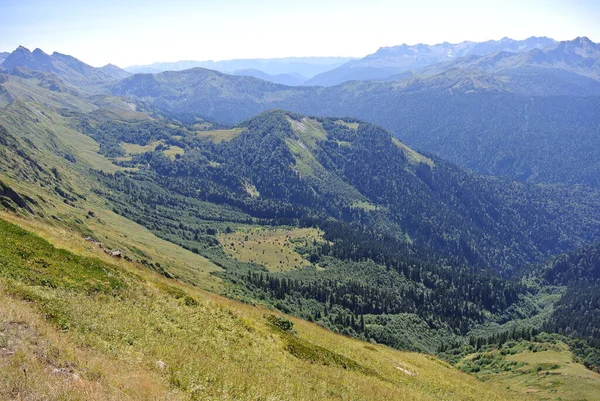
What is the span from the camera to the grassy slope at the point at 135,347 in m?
17.0

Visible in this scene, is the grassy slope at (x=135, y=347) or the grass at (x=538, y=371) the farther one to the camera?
the grass at (x=538, y=371)

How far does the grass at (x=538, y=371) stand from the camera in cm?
6244

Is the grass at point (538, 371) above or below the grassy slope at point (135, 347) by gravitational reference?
below

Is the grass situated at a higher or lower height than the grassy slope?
lower

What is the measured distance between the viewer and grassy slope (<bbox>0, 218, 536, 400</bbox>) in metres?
17.0

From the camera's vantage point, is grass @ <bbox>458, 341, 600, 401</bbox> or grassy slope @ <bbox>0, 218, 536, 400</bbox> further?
grass @ <bbox>458, 341, 600, 401</bbox>

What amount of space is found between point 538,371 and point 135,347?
263ft

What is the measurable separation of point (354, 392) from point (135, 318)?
54.2ft

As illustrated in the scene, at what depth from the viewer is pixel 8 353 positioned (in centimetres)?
1688

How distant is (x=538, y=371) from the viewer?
7556 centimetres

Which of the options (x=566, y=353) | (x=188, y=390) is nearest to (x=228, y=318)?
(x=188, y=390)

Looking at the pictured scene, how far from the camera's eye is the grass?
62.4m

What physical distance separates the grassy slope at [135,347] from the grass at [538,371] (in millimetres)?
29926

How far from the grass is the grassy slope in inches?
1178
